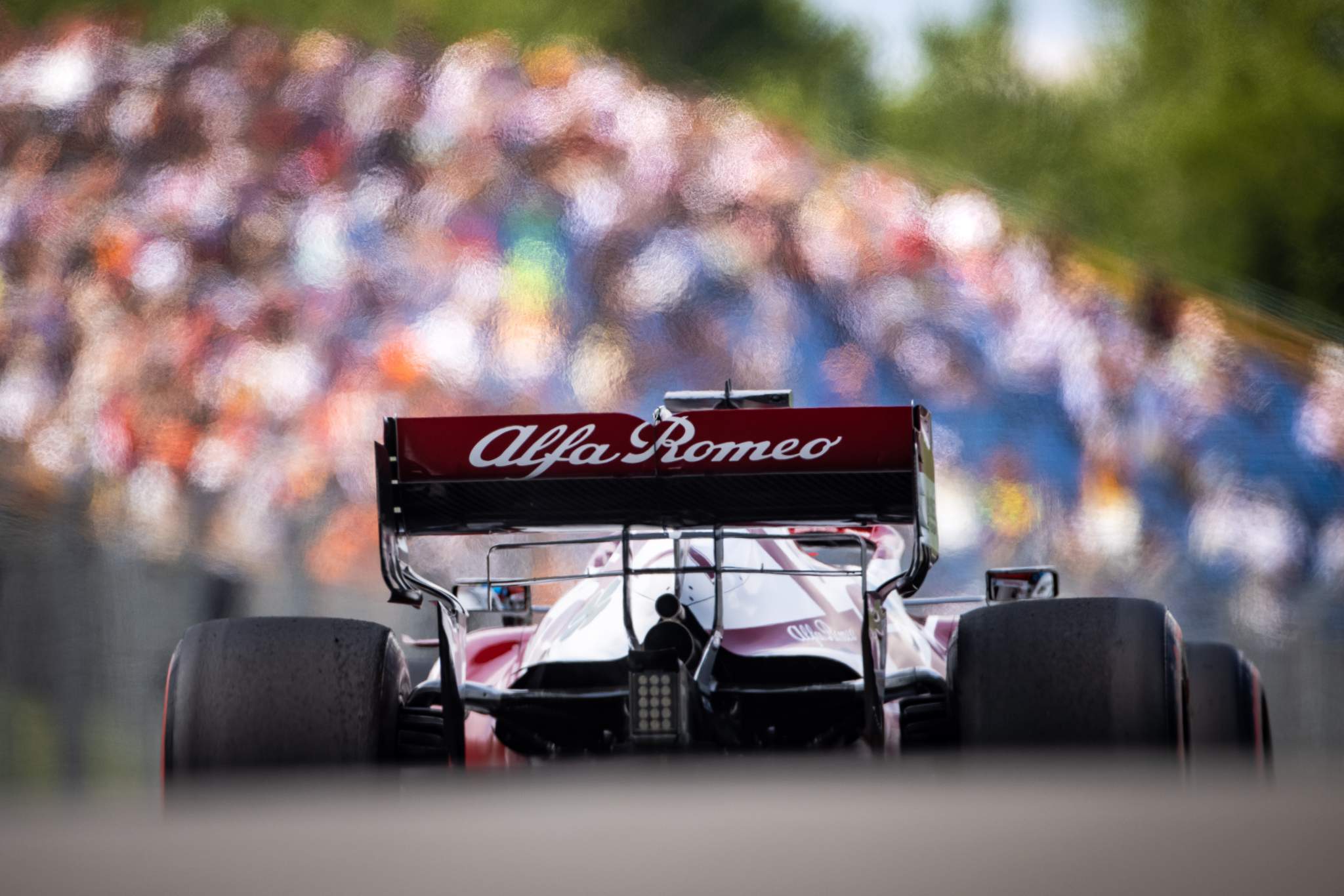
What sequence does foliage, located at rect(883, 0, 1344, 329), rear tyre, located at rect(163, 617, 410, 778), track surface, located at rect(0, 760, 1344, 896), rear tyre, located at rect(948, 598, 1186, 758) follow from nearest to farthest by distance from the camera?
track surface, located at rect(0, 760, 1344, 896)
rear tyre, located at rect(948, 598, 1186, 758)
rear tyre, located at rect(163, 617, 410, 778)
foliage, located at rect(883, 0, 1344, 329)

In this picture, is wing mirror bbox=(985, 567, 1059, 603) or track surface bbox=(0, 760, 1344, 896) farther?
wing mirror bbox=(985, 567, 1059, 603)

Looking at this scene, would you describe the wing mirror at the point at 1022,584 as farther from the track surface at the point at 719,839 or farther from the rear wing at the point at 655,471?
the track surface at the point at 719,839

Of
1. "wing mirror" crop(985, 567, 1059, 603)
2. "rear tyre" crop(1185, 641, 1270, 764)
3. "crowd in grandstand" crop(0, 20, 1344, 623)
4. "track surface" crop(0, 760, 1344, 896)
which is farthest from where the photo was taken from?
"crowd in grandstand" crop(0, 20, 1344, 623)

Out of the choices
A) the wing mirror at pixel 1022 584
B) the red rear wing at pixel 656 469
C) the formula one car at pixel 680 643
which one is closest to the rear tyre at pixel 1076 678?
the formula one car at pixel 680 643

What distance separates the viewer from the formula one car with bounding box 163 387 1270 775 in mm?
4043

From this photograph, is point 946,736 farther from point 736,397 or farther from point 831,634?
point 736,397

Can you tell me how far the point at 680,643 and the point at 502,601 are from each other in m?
1.45

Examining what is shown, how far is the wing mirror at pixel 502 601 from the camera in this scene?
A: 5.18 m

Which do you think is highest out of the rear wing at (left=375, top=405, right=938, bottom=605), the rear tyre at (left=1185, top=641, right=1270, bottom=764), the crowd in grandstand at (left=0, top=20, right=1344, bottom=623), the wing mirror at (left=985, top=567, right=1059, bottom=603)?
the crowd in grandstand at (left=0, top=20, right=1344, bottom=623)

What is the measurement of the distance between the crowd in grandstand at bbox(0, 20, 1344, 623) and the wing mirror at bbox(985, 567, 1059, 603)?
232 inches

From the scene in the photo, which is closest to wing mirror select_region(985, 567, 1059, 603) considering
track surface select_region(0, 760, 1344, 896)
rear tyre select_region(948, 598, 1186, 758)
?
rear tyre select_region(948, 598, 1186, 758)

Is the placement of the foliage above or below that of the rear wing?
above

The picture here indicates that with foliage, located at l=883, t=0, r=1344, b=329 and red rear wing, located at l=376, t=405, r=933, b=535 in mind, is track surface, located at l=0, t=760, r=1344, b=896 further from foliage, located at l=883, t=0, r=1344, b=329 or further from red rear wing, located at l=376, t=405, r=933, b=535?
foliage, located at l=883, t=0, r=1344, b=329

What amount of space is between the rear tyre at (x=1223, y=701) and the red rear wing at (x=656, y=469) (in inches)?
61.4
